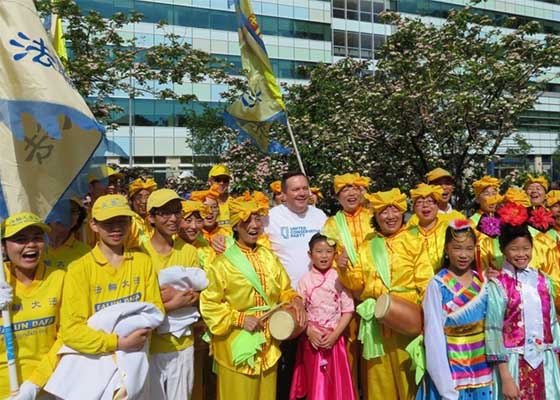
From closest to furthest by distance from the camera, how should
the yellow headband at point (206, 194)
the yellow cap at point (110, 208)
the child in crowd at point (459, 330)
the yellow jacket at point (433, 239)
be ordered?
the yellow cap at point (110, 208)
the child in crowd at point (459, 330)
the yellow jacket at point (433, 239)
the yellow headband at point (206, 194)

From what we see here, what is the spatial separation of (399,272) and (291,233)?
1215 millimetres

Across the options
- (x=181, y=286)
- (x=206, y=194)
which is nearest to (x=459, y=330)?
(x=181, y=286)

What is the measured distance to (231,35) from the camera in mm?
34375

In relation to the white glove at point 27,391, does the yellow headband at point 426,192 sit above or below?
above

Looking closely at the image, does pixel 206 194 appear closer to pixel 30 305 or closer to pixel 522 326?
pixel 30 305

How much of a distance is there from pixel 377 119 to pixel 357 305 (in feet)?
32.6

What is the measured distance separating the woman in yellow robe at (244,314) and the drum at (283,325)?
0.09 metres

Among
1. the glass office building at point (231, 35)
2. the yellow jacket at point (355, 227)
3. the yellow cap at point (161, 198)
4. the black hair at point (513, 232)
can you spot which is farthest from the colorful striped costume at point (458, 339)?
the glass office building at point (231, 35)

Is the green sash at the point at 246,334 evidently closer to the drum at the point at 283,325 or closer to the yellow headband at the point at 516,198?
the drum at the point at 283,325

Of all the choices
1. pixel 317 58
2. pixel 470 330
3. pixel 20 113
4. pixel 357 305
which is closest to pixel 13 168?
pixel 20 113

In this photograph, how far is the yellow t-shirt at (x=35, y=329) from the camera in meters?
3.08

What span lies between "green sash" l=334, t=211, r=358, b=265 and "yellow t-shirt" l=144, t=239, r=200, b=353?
4.88 ft

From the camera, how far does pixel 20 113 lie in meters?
3.42

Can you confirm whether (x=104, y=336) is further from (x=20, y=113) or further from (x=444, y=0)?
(x=444, y=0)
